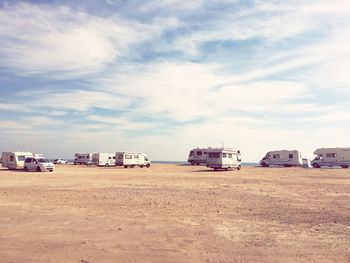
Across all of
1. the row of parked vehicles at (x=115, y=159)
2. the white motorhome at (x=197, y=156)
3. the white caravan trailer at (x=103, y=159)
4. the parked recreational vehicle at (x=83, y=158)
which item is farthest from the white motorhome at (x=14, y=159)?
the white motorhome at (x=197, y=156)

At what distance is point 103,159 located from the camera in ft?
246

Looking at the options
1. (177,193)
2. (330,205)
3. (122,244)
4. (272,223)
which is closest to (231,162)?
(177,193)

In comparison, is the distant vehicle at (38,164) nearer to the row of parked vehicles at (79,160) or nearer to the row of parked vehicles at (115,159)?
the row of parked vehicles at (79,160)

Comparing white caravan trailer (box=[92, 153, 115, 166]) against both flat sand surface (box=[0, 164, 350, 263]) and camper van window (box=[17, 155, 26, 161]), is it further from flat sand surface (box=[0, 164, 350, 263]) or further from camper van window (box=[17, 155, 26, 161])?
flat sand surface (box=[0, 164, 350, 263])

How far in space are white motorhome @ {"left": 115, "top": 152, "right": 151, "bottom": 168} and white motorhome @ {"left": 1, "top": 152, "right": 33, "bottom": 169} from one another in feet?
53.3

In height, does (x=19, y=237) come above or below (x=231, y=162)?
below

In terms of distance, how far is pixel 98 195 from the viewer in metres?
Answer: 21.0

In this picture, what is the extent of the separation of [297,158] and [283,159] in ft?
7.98

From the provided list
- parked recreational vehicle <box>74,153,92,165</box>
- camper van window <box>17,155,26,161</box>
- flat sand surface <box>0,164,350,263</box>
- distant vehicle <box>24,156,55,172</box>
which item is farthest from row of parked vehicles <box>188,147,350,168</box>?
flat sand surface <box>0,164,350,263</box>

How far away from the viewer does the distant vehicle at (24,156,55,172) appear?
47969 mm

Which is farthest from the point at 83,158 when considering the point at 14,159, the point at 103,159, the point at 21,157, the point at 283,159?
the point at 283,159

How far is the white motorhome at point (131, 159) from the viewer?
65062 mm

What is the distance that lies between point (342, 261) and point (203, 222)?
5.29 meters

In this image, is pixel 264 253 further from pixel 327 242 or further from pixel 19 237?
pixel 19 237
